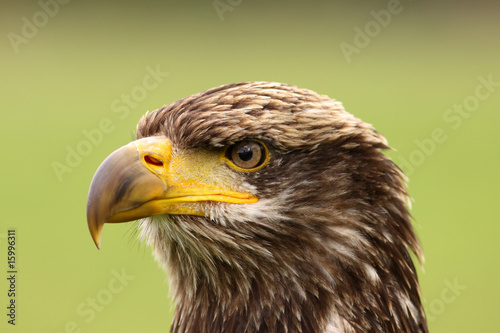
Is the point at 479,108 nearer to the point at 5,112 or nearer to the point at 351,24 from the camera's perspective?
the point at 351,24

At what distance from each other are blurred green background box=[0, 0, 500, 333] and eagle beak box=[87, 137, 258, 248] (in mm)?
569

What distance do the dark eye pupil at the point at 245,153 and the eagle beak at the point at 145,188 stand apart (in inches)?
6.0

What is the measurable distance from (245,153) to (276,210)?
27cm

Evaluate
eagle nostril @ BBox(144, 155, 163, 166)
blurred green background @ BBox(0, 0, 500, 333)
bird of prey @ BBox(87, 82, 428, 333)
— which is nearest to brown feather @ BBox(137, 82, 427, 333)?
bird of prey @ BBox(87, 82, 428, 333)

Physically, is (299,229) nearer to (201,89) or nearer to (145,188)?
(145,188)

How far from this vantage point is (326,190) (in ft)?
9.83

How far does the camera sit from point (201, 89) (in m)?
19.2

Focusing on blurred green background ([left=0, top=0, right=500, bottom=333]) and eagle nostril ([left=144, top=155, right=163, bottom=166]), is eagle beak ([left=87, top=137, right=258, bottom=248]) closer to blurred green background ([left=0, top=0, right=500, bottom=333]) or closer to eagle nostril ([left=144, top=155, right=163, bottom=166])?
eagle nostril ([left=144, top=155, right=163, bottom=166])

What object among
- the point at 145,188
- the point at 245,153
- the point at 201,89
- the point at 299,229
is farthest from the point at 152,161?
the point at 201,89

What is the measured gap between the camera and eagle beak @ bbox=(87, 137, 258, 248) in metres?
2.83

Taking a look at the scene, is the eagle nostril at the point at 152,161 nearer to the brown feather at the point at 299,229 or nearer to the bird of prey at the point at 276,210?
the bird of prey at the point at 276,210

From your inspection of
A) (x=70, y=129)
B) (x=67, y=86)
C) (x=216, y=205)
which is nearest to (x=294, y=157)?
(x=216, y=205)

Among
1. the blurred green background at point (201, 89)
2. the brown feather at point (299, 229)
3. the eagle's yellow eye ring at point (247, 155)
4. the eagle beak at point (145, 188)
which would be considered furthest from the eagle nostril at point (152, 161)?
the blurred green background at point (201, 89)

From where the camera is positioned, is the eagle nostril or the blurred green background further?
the blurred green background
